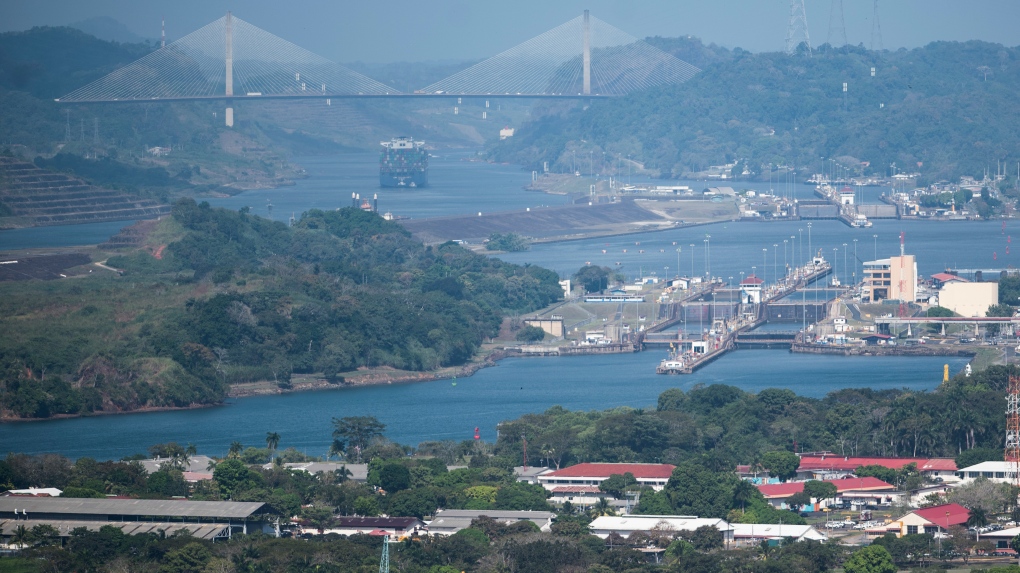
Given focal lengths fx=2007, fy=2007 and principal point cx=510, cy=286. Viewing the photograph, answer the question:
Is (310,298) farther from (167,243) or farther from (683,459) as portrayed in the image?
(683,459)

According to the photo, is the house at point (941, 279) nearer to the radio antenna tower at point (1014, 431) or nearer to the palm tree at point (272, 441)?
the radio antenna tower at point (1014, 431)

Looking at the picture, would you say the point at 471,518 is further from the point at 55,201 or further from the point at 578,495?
the point at 55,201

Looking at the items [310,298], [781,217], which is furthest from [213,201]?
[310,298]

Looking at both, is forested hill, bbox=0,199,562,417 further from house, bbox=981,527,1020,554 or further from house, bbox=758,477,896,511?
house, bbox=981,527,1020,554

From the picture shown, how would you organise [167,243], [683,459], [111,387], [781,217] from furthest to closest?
[781,217]
[167,243]
[111,387]
[683,459]

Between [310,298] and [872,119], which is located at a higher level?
[872,119]

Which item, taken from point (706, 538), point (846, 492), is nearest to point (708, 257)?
point (846, 492)
